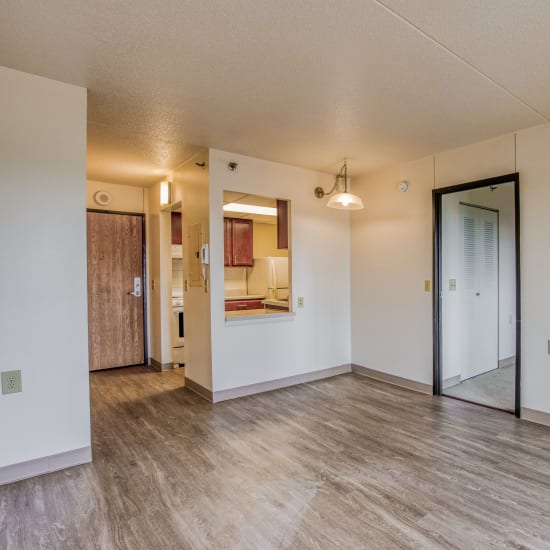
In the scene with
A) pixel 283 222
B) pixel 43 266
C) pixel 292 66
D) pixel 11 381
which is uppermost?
pixel 292 66

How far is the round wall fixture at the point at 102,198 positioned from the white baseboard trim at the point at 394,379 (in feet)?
12.6

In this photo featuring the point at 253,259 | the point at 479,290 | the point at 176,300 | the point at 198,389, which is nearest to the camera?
the point at 198,389

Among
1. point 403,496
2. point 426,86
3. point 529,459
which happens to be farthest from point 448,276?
point 403,496

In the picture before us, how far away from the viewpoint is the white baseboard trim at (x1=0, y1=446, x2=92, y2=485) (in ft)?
7.27

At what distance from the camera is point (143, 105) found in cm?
264

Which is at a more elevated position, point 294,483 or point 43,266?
point 43,266

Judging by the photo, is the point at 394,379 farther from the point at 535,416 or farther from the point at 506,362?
the point at 506,362

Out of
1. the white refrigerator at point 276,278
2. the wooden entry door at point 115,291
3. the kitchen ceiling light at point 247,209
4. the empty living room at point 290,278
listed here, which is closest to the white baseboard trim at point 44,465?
the empty living room at point 290,278

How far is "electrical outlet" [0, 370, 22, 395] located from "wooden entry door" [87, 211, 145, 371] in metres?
2.66

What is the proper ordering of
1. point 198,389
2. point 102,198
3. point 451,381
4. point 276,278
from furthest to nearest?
1. point 276,278
2. point 102,198
3. point 451,381
4. point 198,389

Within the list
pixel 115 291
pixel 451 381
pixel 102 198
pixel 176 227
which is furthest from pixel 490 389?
pixel 102 198

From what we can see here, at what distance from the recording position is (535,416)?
3.08 meters

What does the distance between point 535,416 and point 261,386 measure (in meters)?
2.47

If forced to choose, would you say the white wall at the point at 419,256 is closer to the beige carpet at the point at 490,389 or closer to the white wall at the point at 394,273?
the white wall at the point at 394,273
